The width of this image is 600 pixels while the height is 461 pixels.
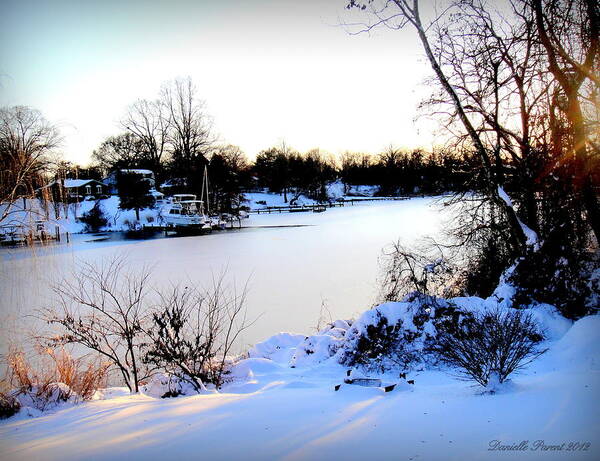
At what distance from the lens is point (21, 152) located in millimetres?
5938

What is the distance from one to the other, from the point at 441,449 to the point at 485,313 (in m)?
4.16

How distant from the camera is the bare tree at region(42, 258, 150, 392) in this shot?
5.86 metres

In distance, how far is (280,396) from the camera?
14.4ft

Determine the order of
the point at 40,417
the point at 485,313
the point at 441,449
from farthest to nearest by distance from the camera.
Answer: the point at 485,313 < the point at 40,417 < the point at 441,449

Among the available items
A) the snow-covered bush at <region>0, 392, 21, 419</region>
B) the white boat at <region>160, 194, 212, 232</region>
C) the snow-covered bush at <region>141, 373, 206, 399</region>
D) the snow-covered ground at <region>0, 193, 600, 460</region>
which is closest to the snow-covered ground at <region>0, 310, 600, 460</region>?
the snow-covered ground at <region>0, 193, 600, 460</region>

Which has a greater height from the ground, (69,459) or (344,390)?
(69,459)

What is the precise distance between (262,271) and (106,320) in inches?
257

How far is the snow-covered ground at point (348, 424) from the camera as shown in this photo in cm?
271

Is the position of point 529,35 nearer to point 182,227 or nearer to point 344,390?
point 344,390

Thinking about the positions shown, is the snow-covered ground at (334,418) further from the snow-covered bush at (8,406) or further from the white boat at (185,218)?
the white boat at (185,218)

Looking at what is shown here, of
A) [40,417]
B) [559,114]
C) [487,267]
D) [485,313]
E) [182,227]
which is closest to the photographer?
[40,417]

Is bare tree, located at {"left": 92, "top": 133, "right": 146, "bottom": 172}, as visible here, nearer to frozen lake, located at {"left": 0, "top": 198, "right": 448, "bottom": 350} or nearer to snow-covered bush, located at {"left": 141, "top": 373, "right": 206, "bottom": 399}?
frozen lake, located at {"left": 0, "top": 198, "right": 448, "bottom": 350}

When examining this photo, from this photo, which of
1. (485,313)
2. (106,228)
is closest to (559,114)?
(485,313)

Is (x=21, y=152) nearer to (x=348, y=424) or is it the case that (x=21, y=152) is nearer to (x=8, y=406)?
(x=8, y=406)
